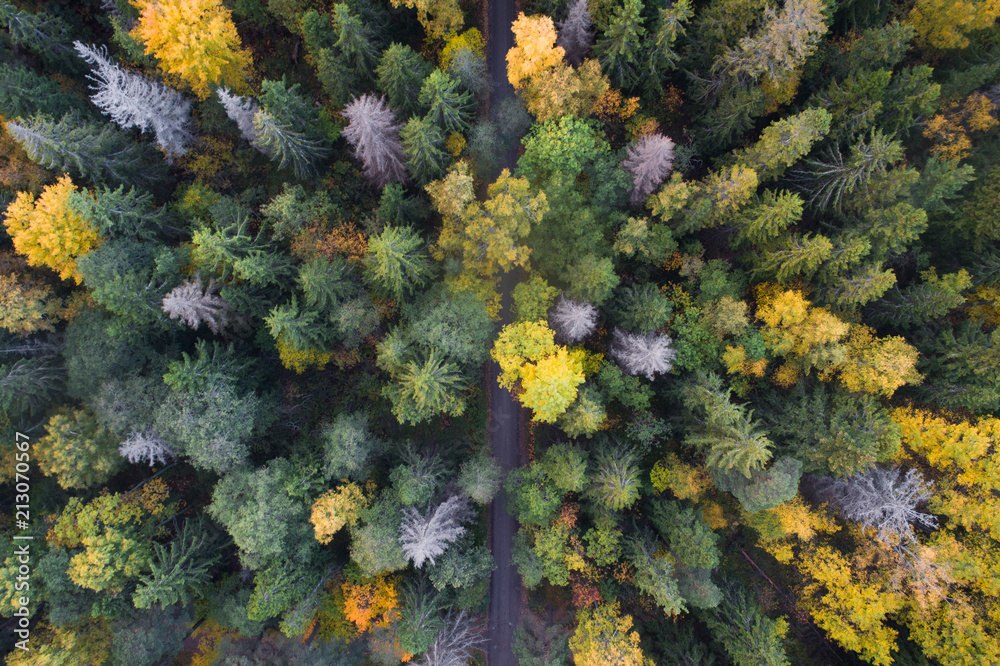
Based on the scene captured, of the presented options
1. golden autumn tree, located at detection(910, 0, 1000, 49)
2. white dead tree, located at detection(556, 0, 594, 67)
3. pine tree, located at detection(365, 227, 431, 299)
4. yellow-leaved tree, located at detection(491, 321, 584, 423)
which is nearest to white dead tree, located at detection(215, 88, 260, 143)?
pine tree, located at detection(365, 227, 431, 299)

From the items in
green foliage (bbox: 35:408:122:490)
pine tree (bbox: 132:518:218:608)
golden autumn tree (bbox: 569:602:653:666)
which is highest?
green foliage (bbox: 35:408:122:490)

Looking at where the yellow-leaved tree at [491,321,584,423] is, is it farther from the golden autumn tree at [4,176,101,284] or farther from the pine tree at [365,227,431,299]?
the golden autumn tree at [4,176,101,284]

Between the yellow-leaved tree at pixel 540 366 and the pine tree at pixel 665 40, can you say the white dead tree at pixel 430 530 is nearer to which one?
the yellow-leaved tree at pixel 540 366

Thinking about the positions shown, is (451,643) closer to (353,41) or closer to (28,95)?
(353,41)

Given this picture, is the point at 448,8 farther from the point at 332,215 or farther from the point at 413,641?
the point at 413,641

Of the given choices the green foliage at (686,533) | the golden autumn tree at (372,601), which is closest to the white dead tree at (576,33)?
the green foliage at (686,533)

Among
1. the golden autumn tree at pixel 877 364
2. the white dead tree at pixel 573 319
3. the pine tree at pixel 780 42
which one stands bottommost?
the golden autumn tree at pixel 877 364

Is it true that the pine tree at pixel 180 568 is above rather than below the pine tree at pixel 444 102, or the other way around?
below
